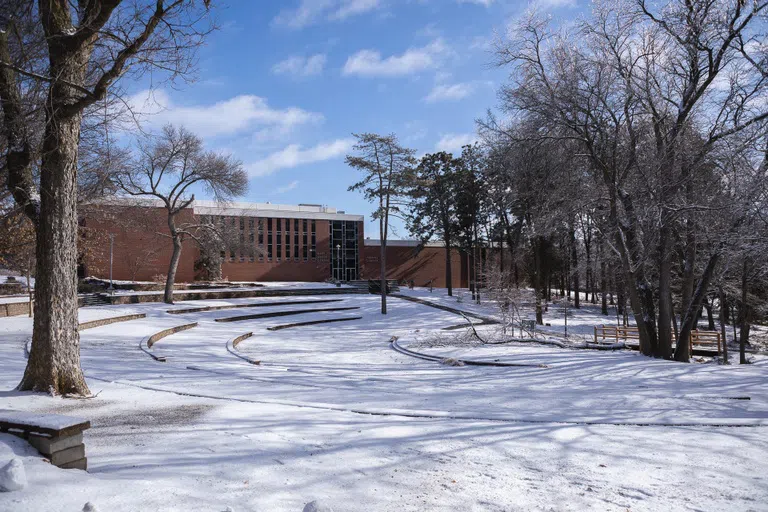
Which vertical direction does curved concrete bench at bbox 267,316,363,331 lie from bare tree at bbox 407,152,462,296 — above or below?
below

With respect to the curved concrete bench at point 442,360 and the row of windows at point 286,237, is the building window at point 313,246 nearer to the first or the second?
the row of windows at point 286,237

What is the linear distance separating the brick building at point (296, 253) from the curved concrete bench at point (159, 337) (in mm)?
25966

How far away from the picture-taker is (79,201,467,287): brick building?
46.3 meters

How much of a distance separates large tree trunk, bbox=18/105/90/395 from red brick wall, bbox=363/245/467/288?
164 feet

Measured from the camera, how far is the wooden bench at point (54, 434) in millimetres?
3828

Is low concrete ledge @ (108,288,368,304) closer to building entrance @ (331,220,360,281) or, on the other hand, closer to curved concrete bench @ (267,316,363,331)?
curved concrete bench @ (267,316,363,331)

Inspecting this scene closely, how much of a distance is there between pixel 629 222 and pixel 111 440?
1542 cm

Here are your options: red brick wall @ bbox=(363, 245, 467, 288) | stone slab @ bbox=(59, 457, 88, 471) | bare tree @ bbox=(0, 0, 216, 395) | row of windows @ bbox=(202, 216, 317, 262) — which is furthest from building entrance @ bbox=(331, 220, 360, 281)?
stone slab @ bbox=(59, 457, 88, 471)

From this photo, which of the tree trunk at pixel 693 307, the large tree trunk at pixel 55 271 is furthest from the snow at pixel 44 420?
the tree trunk at pixel 693 307

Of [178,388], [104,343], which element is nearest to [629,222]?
[178,388]

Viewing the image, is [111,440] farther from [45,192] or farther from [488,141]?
[488,141]

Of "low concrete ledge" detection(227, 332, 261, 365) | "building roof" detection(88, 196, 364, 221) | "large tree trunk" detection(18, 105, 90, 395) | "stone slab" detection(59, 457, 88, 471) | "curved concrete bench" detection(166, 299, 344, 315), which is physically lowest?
"low concrete ledge" detection(227, 332, 261, 365)

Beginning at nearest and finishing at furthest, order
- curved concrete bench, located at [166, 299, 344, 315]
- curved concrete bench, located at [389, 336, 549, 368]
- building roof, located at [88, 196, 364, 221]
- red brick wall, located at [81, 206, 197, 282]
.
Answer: curved concrete bench, located at [389, 336, 549, 368] → curved concrete bench, located at [166, 299, 344, 315] → red brick wall, located at [81, 206, 197, 282] → building roof, located at [88, 196, 364, 221]

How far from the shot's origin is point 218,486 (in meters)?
3.85
